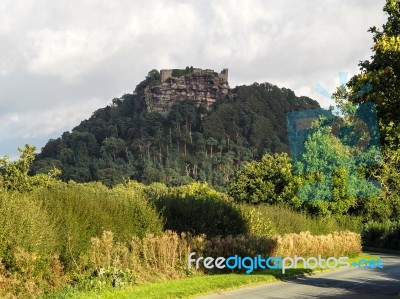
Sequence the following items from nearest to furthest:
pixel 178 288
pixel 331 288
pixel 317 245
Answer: pixel 178 288, pixel 331 288, pixel 317 245

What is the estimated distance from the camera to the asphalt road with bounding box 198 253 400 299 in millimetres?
19375

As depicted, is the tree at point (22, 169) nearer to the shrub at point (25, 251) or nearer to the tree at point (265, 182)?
the tree at point (265, 182)

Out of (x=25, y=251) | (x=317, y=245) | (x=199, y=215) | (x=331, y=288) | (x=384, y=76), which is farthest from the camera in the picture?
(x=317, y=245)

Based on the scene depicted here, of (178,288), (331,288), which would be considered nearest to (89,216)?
(178,288)

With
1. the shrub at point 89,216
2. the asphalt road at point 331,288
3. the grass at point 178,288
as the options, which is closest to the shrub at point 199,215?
the shrub at point 89,216

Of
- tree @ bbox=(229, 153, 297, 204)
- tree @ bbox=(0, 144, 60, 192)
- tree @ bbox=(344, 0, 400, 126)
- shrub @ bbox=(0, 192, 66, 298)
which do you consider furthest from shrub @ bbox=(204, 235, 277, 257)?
tree @ bbox=(229, 153, 297, 204)

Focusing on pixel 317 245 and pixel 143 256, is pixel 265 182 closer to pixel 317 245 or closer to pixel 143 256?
pixel 317 245

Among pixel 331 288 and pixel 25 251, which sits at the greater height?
pixel 25 251

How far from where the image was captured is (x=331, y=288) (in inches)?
853

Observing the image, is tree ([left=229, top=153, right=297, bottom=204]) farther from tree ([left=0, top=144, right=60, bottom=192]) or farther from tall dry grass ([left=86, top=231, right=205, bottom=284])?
tall dry grass ([left=86, top=231, right=205, bottom=284])

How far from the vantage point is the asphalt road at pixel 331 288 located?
19375 mm

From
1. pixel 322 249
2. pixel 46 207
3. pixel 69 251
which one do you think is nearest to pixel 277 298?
pixel 69 251

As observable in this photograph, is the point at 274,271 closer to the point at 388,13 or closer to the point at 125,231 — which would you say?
the point at 125,231

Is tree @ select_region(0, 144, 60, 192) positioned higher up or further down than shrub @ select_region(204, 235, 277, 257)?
higher up
